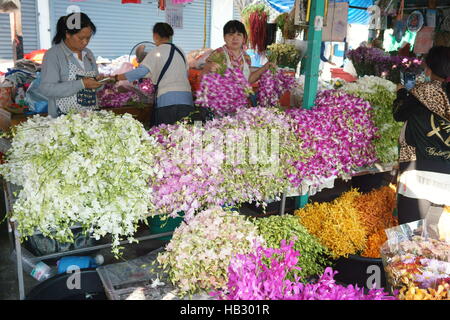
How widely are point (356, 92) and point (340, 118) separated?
0.55 meters

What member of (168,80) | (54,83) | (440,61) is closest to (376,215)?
(440,61)

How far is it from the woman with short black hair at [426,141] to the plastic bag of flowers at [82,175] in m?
2.03

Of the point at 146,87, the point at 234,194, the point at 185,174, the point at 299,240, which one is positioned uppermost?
the point at 146,87

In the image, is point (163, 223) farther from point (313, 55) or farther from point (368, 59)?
point (368, 59)

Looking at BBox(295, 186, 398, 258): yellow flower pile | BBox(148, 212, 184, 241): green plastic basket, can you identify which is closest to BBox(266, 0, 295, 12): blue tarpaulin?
BBox(295, 186, 398, 258): yellow flower pile

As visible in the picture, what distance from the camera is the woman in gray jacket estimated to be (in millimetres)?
3035

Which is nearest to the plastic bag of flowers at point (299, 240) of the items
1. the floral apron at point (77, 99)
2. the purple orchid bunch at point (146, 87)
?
the floral apron at point (77, 99)

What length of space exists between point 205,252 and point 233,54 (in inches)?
82.4

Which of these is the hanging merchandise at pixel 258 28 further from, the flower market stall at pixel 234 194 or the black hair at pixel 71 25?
the black hair at pixel 71 25

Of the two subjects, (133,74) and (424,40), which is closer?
(133,74)

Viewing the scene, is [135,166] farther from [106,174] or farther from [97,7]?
[97,7]

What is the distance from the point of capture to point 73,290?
8.52 feet

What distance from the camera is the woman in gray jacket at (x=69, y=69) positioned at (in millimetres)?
3035

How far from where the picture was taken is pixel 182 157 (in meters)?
2.45
